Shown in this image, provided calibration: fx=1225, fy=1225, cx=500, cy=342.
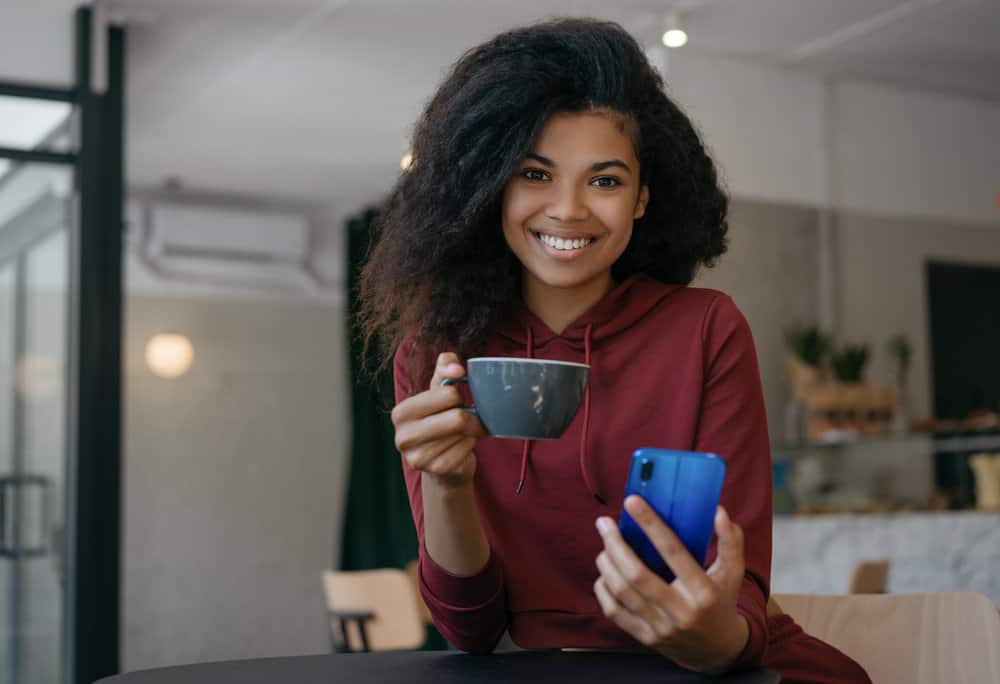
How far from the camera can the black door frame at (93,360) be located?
14.0ft

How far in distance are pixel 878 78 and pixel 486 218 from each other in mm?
4262

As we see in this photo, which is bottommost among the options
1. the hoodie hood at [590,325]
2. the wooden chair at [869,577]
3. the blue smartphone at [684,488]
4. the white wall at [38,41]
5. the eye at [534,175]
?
the wooden chair at [869,577]

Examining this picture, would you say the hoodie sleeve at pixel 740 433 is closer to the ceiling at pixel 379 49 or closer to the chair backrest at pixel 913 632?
the chair backrest at pixel 913 632

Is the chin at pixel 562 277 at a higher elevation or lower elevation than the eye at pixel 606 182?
lower

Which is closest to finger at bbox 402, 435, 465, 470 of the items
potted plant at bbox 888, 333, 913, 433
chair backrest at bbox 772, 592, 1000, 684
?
chair backrest at bbox 772, 592, 1000, 684

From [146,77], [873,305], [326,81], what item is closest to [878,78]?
[873,305]

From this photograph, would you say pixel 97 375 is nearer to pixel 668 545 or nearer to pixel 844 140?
pixel 844 140

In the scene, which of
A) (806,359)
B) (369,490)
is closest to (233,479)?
(369,490)

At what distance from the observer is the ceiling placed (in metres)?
4.37

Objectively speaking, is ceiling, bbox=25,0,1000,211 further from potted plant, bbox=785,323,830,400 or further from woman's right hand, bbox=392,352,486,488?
woman's right hand, bbox=392,352,486,488

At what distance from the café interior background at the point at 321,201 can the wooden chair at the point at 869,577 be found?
142cm

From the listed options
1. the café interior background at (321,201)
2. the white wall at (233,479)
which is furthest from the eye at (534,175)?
the white wall at (233,479)

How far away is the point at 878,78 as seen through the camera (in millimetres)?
5211

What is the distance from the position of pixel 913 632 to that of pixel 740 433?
1.14 ft
